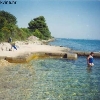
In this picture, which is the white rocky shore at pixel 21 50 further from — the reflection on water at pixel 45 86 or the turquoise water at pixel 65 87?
the turquoise water at pixel 65 87

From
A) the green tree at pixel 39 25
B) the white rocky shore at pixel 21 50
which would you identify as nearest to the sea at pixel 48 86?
the white rocky shore at pixel 21 50

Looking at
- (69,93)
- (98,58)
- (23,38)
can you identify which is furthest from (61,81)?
(23,38)

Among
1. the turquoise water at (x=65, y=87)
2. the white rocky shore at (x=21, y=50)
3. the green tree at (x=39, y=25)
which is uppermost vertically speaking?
the green tree at (x=39, y=25)

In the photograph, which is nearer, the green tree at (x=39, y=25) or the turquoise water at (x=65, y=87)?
the turquoise water at (x=65, y=87)

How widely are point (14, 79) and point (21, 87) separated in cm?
183

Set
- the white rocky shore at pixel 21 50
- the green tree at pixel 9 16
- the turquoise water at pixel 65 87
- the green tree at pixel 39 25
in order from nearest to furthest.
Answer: the turquoise water at pixel 65 87 < the white rocky shore at pixel 21 50 < the green tree at pixel 9 16 < the green tree at pixel 39 25

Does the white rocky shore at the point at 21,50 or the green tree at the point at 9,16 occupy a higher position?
the green tree at the point at 9,16

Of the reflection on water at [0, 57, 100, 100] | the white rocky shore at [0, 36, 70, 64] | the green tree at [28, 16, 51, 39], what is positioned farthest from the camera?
the green tree at [28, 16, 51, 39]

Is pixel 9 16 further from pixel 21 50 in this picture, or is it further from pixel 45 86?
pixel 45 86

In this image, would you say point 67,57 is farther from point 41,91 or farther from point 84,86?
point 41,91

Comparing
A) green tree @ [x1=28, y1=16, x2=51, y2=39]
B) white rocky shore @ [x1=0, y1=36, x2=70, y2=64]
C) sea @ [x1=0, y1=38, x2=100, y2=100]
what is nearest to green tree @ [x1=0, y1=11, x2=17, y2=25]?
green tree @ [x1=28, y1=16, x2=51, y2=39]

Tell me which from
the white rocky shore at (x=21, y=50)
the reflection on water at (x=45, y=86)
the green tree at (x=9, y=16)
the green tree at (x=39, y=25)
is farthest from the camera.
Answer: the green tree at (x=39, y=25)

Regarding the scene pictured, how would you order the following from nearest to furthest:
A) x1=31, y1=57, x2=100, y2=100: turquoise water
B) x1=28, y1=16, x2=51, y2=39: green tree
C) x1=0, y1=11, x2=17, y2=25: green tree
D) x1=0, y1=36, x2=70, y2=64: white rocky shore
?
x1=31, y1=57, x2=100, y2=100: turquoise water
x1=0, y1=36, x2=70, y2=64: white rocky shore
x1=0, y1=11, x2=17, y2=25: green tree
x1=28, y1=16, x2=51, y2=39: green tree

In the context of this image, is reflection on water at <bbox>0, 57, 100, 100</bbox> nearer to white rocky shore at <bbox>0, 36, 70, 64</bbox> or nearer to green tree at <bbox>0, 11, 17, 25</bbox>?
white rocky shore at <bbox>0, 36, 70, 64</bbox>
